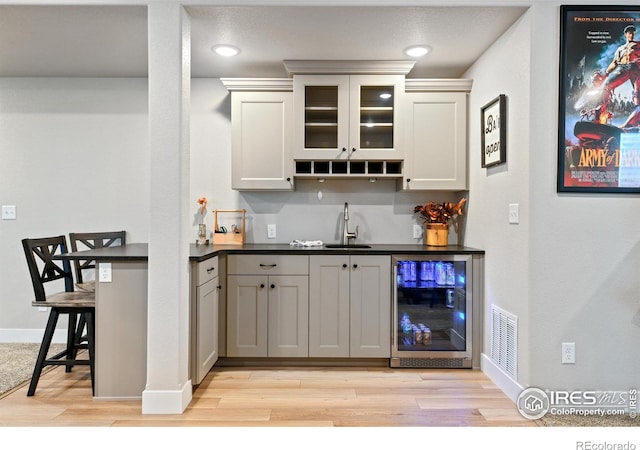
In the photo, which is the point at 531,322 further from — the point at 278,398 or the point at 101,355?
the point at 101,355

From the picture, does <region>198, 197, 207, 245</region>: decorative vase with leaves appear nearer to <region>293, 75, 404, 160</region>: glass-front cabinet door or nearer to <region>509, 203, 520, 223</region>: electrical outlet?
<region>293, 75, 404, 160</region>: glass-front cabinet door

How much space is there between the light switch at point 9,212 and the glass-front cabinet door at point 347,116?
2.59 m

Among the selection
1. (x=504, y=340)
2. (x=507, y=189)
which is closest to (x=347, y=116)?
(x=507, y=189)

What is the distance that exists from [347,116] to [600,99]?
1647 mm

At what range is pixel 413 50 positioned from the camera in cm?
290

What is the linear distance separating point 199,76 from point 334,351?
2566 millimetres

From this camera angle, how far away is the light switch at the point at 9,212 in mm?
3527

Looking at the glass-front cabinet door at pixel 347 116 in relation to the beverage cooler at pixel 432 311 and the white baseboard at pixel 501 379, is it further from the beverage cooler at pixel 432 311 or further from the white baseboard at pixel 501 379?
the white baseboard at pixel 501 379

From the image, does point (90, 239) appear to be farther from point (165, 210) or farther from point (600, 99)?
point (600, 99)

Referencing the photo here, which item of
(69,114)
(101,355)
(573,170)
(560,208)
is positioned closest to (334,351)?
(101,355)

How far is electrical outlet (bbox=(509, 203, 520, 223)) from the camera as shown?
2.41m

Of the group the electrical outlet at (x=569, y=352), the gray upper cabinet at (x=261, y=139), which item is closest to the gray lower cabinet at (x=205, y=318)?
the gray upper cabinet at (x=261, y=139)

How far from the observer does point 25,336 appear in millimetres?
3523

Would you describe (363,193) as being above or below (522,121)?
below
